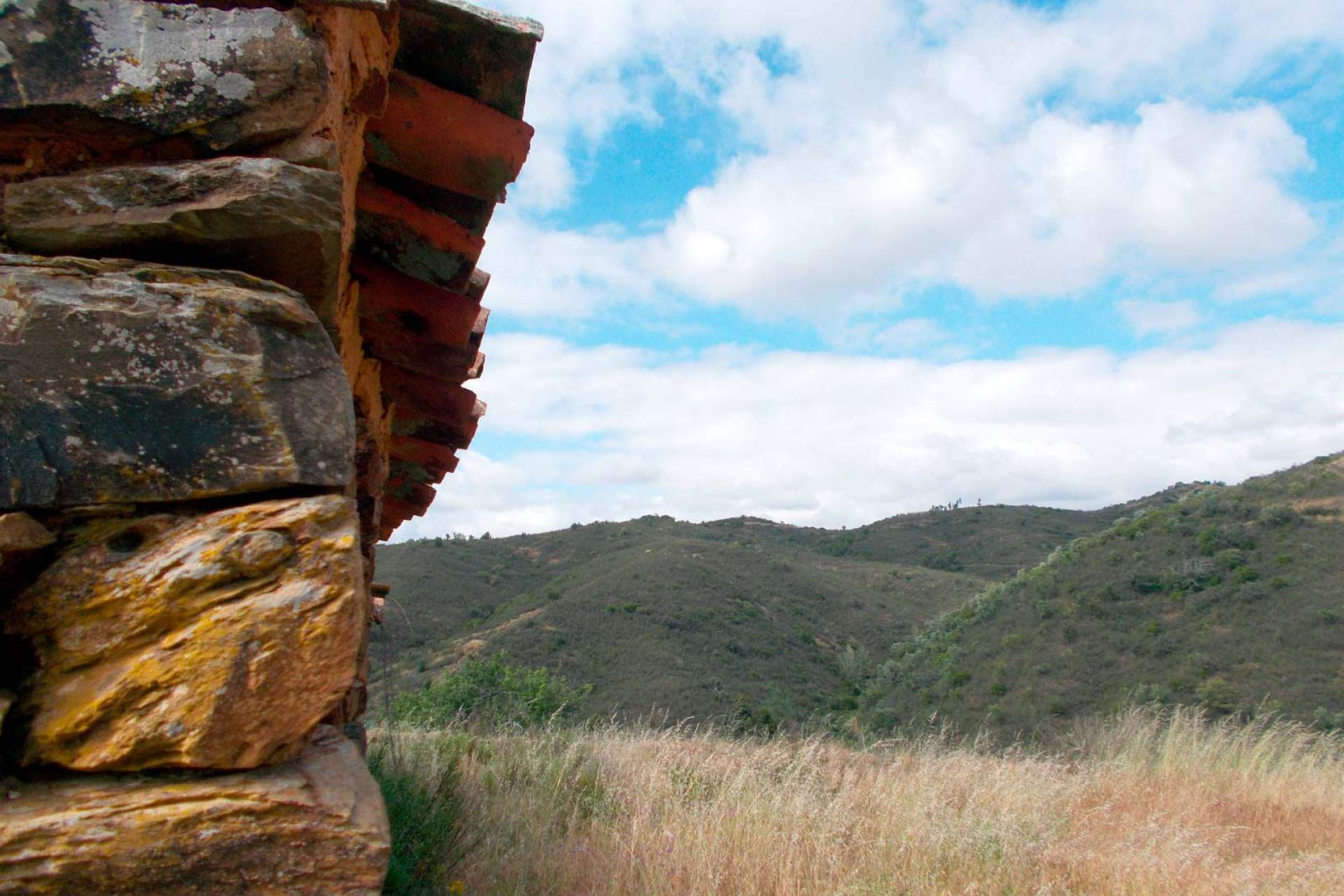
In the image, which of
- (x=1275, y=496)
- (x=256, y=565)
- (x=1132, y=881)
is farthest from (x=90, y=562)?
(x=1275, y=496)

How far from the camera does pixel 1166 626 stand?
19.6m

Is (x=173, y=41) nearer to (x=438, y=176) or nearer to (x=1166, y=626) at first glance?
(x=438, y=176)

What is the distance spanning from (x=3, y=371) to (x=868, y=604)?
111ft

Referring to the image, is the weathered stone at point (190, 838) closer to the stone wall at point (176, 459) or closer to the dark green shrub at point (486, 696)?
the stone wall at point (176, 459)

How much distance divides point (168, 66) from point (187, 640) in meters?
1.19

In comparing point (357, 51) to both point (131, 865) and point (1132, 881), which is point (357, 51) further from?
point (1132, 881)

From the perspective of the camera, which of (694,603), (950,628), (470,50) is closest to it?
(470,50)

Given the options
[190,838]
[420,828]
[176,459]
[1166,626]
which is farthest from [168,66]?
[1166,626]

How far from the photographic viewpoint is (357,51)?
2.18 metres

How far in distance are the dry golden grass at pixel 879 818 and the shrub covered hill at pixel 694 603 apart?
20.1 ft

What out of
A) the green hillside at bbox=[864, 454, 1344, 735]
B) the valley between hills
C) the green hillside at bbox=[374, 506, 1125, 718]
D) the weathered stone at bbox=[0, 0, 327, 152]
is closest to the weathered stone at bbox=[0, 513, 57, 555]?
the weathered stone at bbox=[0, 0, 327, 152]

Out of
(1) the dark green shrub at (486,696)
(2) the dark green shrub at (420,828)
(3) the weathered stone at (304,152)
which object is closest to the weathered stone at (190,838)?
(3) the weathered stone at (304,152)

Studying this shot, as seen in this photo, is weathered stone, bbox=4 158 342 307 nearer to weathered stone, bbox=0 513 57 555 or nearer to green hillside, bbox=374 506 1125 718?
weathered stone, bbox=0 513 57 555

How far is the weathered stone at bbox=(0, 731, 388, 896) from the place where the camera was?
1266mm
